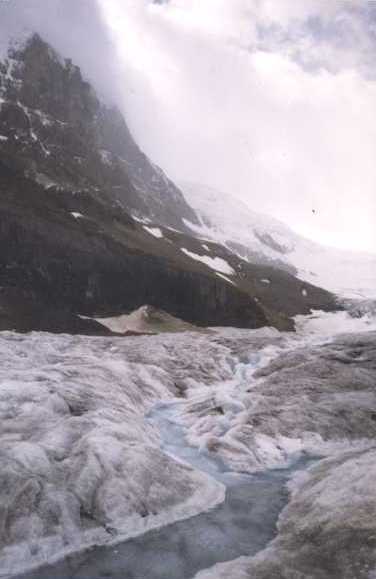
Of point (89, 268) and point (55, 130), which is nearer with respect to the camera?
point (89, 268)

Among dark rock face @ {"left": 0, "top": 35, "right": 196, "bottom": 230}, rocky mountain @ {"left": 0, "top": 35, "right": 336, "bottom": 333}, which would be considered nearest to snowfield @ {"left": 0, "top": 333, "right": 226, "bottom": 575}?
rocky mountain @ {"left": 0, "top": 35, "right": 336, "bottom": 333}

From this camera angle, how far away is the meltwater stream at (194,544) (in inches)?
417

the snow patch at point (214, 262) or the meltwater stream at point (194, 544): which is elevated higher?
the snow patch at point (214, 262)

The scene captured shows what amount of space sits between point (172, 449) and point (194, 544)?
23.2 ft

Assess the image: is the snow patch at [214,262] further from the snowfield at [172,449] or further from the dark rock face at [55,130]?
the snowfield at [172,449]

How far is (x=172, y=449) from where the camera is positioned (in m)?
18.8

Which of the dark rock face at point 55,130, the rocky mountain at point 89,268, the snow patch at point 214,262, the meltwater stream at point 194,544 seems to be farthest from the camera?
the dark rock face at point 55,130

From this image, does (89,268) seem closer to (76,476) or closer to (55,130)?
(76,476)

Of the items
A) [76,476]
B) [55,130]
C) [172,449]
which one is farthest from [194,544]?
[55,130]

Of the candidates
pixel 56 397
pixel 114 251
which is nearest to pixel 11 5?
pixel 114 251

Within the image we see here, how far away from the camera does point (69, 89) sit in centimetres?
17638

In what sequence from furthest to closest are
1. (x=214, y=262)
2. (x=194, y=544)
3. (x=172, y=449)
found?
(x=214, y=262) < (x=172, y=449) < (x=194, y=544)

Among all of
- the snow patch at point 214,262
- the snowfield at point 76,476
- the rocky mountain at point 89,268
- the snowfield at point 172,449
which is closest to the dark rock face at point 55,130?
the rocky mountain at point 89,268

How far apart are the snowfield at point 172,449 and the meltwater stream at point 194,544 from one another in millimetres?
356
